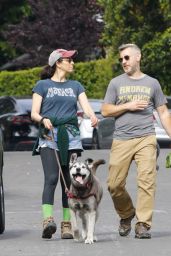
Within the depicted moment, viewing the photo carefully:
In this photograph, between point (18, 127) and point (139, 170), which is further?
point (18, 127)

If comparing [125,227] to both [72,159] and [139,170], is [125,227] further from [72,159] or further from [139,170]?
[72,159]

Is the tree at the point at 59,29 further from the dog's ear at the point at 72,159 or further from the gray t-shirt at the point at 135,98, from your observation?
the dog's ear at the point at 72,159

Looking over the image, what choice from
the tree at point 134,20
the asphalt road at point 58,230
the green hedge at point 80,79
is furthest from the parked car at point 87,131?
the asphalt road at point 58,230

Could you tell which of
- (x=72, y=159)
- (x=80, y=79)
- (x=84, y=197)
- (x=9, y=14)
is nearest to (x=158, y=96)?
(x=72, y=159)

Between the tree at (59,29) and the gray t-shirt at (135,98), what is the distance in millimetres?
31268

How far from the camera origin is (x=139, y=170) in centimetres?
1188

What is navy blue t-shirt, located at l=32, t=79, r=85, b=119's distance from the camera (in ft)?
39.1

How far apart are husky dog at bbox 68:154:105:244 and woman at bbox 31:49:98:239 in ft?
0.78

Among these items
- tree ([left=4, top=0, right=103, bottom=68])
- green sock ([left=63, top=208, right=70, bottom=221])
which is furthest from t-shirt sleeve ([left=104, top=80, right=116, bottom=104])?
tree ([left=4, top=0, right=103, bottom=68])

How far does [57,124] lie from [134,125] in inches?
29.7

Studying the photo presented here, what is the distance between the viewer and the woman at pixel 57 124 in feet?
38.8

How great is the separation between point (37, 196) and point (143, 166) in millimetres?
6219

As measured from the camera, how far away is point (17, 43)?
44312 millimetres

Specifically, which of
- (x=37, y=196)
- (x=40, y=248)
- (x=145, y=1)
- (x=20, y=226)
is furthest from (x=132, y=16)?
(x=40, y=248)
